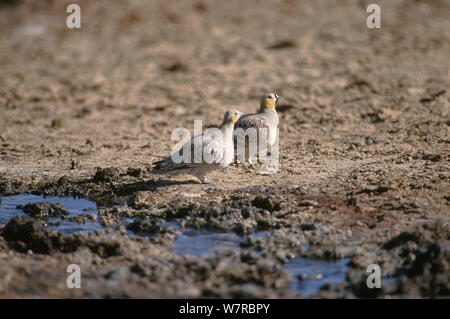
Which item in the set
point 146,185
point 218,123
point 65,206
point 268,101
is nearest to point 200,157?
point 146,185

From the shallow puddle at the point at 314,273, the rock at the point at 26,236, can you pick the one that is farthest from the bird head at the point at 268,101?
the rock at the point at 26,236

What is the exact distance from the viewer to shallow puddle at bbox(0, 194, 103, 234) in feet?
22.7

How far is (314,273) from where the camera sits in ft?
18.5

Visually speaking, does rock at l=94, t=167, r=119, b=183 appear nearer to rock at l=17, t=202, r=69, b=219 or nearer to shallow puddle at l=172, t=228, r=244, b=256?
rock at l=17, t=202, r=69, b=219

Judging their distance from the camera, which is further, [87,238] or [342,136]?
[342,136]

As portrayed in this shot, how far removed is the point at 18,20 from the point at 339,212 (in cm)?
1552

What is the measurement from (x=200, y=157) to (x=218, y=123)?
3702 mm

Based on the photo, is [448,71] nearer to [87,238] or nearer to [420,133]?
[420,133]

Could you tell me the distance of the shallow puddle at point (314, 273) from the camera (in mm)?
5422

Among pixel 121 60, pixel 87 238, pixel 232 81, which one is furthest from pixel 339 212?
pixel 121 60

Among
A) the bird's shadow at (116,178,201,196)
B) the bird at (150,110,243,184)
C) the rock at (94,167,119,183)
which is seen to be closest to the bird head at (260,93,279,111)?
the bird at (150,110,243,184)

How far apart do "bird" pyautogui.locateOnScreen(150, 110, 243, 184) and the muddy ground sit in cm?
32

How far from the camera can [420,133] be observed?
9672mm
